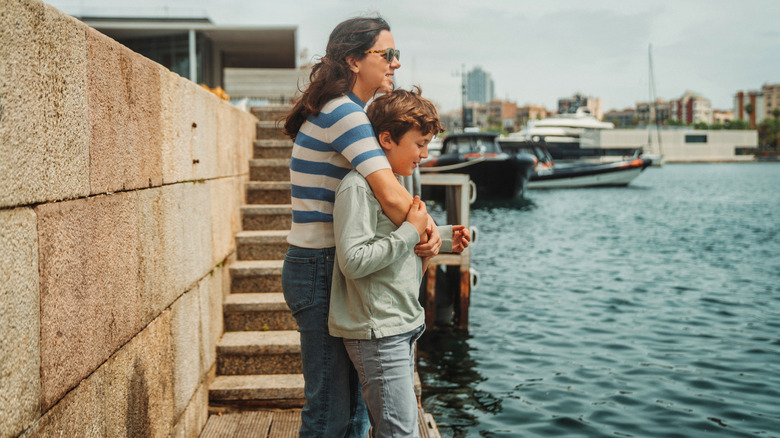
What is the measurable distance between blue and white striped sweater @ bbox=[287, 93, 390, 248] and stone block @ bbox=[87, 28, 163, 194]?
0.59 metres

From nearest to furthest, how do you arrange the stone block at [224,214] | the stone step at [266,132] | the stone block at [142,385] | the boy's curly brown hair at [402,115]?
the boy's curly brown hair at [402,115]
the stone block at [142,385]
the stone block at [224,214]
the stone step at [266,132]

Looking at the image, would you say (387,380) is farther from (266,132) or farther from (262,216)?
(266,132)

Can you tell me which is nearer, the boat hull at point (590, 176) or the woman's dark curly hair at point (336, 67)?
the woman's dark curly hair at point (336, 67)

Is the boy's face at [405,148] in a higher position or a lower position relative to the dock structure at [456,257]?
higher

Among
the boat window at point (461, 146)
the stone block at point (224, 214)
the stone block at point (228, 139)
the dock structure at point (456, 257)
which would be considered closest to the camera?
the stone block at point (224, 214)

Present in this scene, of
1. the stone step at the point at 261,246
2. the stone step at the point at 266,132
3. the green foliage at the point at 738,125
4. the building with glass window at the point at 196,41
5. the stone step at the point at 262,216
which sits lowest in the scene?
the stone step at the point at 261,246

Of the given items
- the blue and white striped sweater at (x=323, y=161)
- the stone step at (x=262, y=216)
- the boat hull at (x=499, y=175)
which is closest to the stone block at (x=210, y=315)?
the stone step at (x=262, y=216)

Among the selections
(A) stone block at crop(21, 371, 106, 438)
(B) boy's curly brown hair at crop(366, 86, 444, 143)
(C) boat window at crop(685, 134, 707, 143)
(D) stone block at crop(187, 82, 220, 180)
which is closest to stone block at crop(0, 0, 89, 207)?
(A) stone block at crop(21, 371, 106, 438)

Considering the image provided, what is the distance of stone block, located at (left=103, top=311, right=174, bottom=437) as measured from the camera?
89.7 inches

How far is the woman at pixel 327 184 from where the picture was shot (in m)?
2.20

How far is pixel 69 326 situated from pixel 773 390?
258 inches

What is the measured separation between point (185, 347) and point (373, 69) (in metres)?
1.72

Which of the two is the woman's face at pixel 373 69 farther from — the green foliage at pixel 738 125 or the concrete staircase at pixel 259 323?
the green foliage at pixel 738 125

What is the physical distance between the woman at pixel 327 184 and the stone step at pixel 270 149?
4.15m
